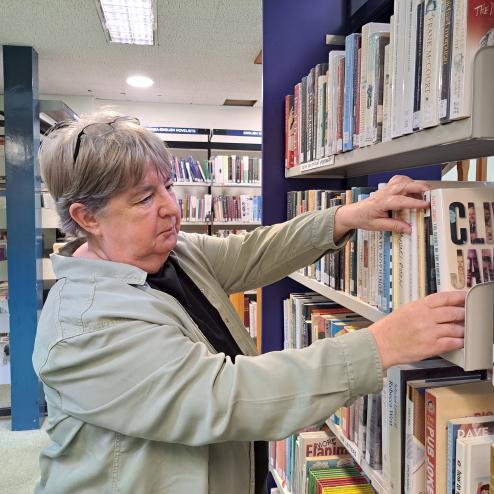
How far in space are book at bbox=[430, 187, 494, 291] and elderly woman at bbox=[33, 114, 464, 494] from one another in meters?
0.05

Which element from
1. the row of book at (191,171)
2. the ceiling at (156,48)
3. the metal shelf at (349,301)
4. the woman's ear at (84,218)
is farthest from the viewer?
the row of book at (191,171)

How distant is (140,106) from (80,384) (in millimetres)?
4495

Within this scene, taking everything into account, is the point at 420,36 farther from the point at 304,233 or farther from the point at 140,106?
the point at 140,106

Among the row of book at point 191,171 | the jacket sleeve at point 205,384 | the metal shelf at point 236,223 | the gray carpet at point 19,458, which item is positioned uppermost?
the row of book at point 191,171

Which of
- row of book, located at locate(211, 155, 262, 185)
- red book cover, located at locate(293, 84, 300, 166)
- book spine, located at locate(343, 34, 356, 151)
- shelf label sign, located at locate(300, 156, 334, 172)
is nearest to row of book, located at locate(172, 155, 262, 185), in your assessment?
row of book, located at locate(211, 155, 262, 185)

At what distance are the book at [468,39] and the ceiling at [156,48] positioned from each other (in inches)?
74.8

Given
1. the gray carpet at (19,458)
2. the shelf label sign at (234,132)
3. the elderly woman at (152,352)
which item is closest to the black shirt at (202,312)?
the elderly woman at (152,352)

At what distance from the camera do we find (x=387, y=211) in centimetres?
95

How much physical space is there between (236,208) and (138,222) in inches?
143

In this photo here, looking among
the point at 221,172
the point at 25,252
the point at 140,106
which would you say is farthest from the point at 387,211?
the point at 140,106

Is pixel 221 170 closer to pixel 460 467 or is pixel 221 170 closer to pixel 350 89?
pixel 350 89

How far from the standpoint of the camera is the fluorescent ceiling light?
2453 mm

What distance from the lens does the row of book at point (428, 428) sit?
2.51 ft

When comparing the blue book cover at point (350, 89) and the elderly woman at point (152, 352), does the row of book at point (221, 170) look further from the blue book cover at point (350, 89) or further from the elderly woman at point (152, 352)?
the elderly woman at point (152, 352)
